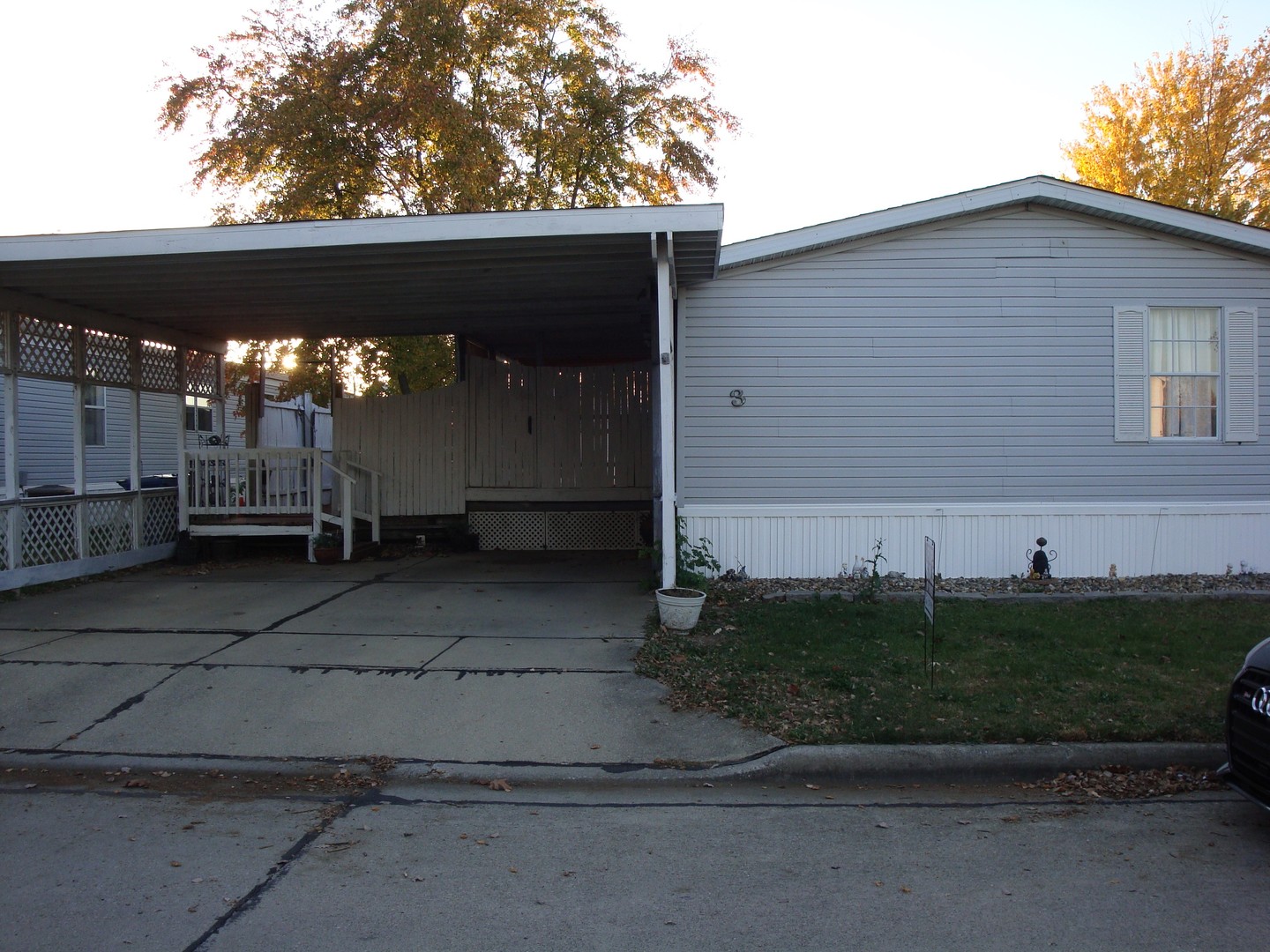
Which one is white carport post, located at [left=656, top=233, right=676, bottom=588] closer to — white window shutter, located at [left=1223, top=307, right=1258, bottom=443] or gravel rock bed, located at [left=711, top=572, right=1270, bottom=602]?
gravel rock bed, located at [left=711, top=572, right=1270, bottom=602]

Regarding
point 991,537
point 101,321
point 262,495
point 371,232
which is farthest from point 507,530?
point 991,537

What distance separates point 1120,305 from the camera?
959 cm

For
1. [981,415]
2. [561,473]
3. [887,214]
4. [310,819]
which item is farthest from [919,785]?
[561,473]

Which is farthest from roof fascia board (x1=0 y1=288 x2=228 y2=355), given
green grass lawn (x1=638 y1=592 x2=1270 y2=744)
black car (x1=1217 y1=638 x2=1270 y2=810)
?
black car (x1=1217 y1=638 x2=1270 y2=810)

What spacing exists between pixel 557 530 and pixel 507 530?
77 centimetres

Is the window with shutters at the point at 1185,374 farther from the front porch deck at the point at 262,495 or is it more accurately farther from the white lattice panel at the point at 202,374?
the white lattice panel at the point at 202,374

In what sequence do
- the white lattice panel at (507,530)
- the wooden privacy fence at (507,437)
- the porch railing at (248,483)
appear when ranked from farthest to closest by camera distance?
the white lattice panel at (507,530) < the wooden privacy fence at (507,437) < the porch railing at (248,483)

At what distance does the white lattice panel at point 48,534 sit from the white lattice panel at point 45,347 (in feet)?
5.26

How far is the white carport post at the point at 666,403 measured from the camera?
7.91m

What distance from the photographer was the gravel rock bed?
28.4ft

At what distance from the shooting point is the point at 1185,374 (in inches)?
381

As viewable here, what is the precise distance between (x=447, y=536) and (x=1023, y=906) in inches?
421

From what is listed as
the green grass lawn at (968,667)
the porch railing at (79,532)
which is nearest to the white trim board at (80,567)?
the porch railing at (79,532)

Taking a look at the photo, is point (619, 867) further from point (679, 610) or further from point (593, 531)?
point (593, 531)
